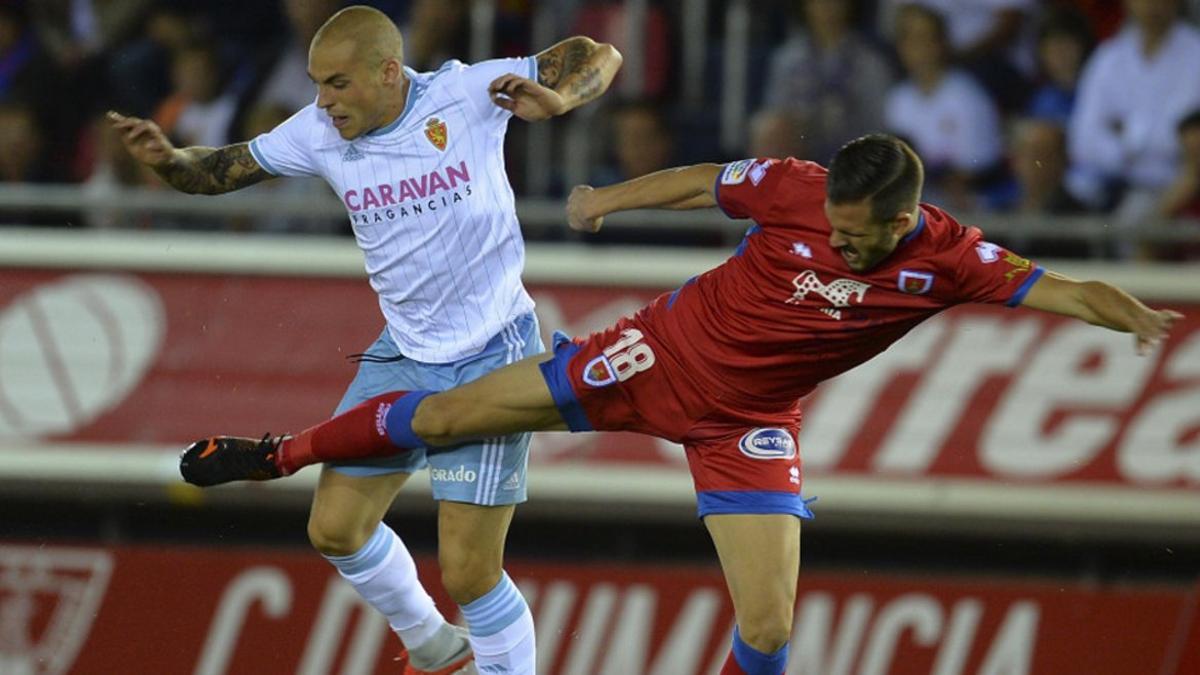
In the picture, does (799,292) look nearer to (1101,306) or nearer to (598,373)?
(598,373)

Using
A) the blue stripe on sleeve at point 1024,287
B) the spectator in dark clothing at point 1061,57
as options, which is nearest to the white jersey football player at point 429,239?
the blue stripe on sleeve at point 1024,287

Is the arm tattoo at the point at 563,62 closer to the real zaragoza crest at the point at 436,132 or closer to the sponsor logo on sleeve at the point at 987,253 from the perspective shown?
the real zaragoza crest at the point at 436,132

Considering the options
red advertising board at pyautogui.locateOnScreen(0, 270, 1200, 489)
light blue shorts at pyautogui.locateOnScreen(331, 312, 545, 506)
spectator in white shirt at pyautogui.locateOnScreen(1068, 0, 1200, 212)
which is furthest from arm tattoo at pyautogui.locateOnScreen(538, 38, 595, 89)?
spectator in white shirt at pyautogui.locateOnScreen(1068, 0, 1200, 212)

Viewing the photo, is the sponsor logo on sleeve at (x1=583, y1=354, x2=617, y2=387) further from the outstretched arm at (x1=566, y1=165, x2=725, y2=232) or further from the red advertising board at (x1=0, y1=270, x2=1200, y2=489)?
the red advertising board at (x1=0, y1=270, x2=1200, y2=489)

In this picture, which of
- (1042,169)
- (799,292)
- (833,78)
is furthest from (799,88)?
(799,292)

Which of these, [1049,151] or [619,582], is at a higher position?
[1049,151]

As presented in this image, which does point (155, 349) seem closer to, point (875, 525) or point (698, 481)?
point (875, 525)

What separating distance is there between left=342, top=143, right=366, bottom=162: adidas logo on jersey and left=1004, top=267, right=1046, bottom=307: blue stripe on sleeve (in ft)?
6.52

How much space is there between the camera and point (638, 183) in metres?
6.21

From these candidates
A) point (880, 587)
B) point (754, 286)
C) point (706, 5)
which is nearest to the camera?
point (754, 286)

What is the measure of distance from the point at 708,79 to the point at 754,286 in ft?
13.7

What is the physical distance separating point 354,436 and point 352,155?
86cm

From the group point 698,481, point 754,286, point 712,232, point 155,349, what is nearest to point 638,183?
point 754,286

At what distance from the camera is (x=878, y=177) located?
570 cm
